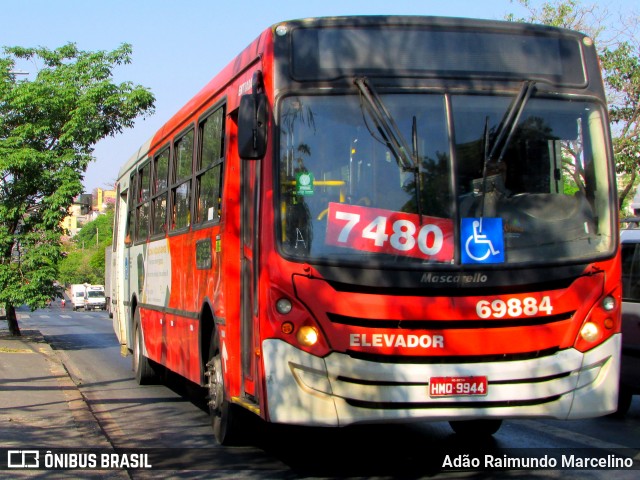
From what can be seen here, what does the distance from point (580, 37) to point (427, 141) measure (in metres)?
1.61

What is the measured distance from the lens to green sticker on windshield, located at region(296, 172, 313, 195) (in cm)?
657

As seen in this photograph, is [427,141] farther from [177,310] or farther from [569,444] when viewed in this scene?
[177,310]

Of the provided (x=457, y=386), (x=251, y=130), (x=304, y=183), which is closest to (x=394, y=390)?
(x=457, y=386)

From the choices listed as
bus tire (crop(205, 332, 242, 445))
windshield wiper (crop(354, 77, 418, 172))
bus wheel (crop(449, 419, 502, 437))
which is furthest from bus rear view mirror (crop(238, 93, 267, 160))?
bus wheel (crop(449, 419, 502, 437))

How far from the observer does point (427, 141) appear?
6605 millimetres

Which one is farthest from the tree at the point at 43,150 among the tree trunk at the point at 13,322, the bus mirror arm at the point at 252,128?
the bus mirror arm at the point at 252,128

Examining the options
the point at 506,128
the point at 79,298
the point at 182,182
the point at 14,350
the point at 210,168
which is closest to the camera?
the point at 506,128

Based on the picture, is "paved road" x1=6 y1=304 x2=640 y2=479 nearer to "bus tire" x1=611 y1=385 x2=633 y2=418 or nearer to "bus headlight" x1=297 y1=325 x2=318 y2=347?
"bus tire" x1=611 y1=385 x2=633 y2=418

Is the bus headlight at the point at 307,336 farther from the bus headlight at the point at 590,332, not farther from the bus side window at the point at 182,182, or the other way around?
the bus side window at the point at 182,182

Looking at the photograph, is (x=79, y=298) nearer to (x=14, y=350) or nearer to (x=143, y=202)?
(x=14, y=350)

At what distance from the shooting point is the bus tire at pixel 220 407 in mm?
8172

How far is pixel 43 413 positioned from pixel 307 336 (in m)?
5.01

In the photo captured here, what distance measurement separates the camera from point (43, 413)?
10172mm

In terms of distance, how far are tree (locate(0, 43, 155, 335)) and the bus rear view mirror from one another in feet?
56.7
